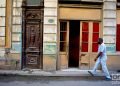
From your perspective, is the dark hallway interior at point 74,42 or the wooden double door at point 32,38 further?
the dark hallway interior at point 74,42

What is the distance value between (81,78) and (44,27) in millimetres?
3619

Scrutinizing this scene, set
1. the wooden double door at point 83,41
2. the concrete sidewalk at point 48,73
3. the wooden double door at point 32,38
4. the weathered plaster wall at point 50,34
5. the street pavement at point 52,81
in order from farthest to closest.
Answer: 1. the wooden double door at point 83,41
2. the wooden double door at point 32,38
3. the weathered plaster wall at point 50,34
4. the concrete sidewalk at point 48,73
5. the street pavement at point 52,81

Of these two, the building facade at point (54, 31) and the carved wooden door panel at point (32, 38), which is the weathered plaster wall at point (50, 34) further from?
the carved wooden door panel at point (32, 38)

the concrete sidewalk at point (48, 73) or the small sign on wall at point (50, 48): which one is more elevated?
the small sign on wall at point (50, 48)

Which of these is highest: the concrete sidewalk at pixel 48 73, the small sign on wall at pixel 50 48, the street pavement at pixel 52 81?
the small sign on wall at pixel 50 48

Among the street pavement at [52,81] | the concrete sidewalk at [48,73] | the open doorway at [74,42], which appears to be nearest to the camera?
the street pavement at [52,81]

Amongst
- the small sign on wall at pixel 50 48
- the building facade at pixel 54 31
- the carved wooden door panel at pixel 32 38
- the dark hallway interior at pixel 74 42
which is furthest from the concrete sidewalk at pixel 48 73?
the dark hallway interior at pixel 74 42

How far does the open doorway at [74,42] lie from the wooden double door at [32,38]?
5.67ft

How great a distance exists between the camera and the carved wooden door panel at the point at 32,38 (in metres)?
17.2

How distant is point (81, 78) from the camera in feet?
48.3

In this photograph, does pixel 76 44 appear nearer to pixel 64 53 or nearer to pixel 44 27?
pixel 64 53

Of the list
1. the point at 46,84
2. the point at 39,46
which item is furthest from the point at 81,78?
the point at 39,46

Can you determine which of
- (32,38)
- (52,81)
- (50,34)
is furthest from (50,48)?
(52,81)

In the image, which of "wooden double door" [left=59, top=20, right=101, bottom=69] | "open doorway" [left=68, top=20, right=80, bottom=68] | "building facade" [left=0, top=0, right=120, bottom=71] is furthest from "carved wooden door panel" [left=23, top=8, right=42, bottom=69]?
"open doorway" [left=68, top=20, right=80, bottom=68]
